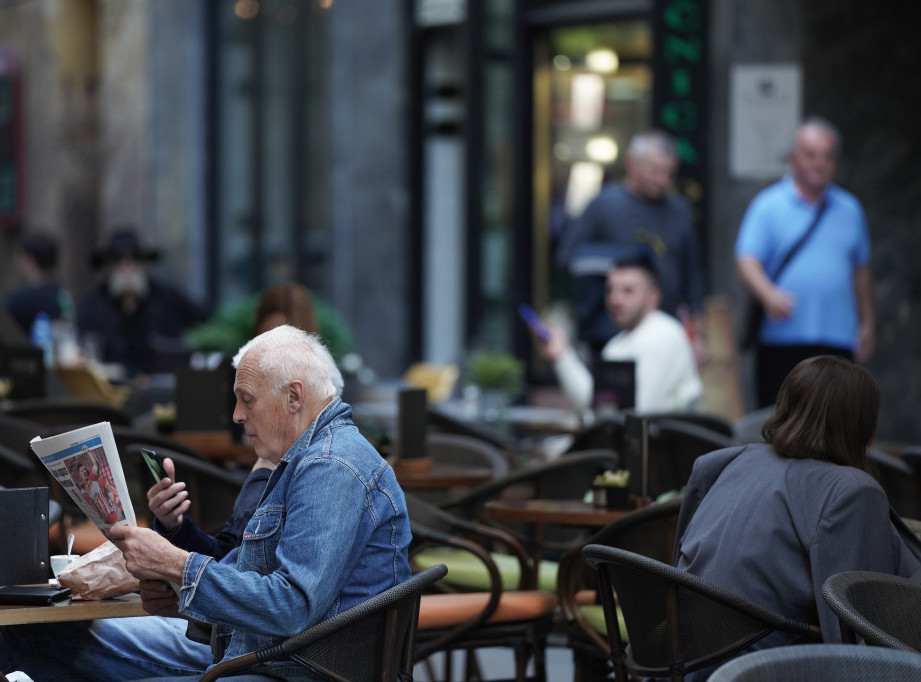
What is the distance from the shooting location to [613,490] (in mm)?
4809

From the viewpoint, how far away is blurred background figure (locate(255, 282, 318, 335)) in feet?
20.7

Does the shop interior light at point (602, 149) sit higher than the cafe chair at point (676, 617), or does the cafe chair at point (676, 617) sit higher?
the shop interior light at point (602, 149)

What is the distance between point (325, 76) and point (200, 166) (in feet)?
8.13

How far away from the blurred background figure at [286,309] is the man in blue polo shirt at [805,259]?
102 inches

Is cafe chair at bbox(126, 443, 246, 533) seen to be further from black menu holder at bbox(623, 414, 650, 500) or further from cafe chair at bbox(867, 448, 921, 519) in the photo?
cafe chair at bbox(867, 448, 921, 519)

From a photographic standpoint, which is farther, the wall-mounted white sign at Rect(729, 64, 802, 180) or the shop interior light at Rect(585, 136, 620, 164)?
the shop interior light at Rect(585, 136, 620, 164)

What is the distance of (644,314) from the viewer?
6.81 meters

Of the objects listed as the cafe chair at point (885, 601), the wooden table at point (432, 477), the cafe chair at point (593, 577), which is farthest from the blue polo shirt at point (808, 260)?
the cafe chair at point (885, 601)

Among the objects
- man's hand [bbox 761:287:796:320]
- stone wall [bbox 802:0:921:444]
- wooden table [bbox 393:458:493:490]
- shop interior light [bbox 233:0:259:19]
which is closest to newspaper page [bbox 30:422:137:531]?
wooden table [bbox 393:458:493:490]

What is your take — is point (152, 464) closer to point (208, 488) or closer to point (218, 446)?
point (208, 488)

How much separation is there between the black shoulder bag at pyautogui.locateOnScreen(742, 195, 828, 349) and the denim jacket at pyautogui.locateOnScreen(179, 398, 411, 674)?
4.92 meters

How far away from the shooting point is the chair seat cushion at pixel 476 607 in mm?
4566

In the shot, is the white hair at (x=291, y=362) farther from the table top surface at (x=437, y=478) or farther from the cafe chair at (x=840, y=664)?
the table top surface at (x=437, y=478)

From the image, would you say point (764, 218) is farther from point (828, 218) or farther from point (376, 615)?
point (376, 615)
